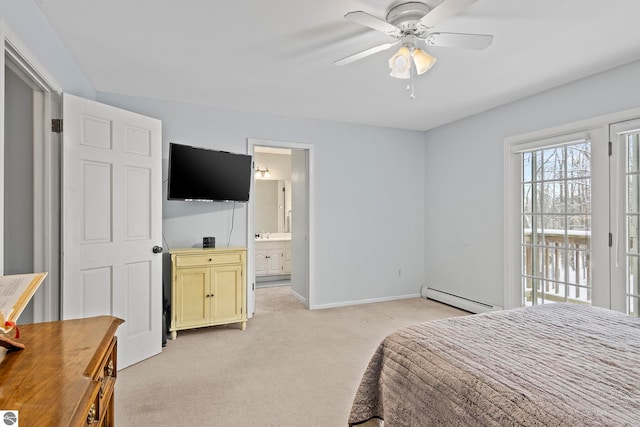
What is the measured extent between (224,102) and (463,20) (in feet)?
8.33

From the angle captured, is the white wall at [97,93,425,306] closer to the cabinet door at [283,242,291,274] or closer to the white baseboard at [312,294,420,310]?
the white baseboard at [312,294,420,310]

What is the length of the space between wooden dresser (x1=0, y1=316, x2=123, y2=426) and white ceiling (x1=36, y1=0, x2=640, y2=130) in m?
1.81

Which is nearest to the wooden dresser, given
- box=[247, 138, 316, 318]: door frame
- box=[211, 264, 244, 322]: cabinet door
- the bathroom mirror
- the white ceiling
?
the white ceiling

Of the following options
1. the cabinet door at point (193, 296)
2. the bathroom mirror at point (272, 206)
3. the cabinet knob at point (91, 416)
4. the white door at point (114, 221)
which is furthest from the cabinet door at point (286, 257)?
the cabinet knob at point (91, 416)

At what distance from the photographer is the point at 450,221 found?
466 cm

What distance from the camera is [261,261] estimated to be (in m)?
6.04

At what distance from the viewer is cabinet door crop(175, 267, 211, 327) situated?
3.39m

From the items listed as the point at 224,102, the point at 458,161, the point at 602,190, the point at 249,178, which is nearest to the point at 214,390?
the point at 249,178

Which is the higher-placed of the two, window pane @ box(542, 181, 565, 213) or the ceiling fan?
the ceiling fan

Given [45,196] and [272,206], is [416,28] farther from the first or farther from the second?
[272,206]

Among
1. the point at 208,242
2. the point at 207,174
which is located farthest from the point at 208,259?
the point at 207,174

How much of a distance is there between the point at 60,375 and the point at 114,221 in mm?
2100

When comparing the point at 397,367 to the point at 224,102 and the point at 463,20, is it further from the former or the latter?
the point at 224,102

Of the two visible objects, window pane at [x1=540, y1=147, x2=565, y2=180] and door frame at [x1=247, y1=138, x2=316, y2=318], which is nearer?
window pane at [x1=540, y1=147, x2=565, y2=180]
